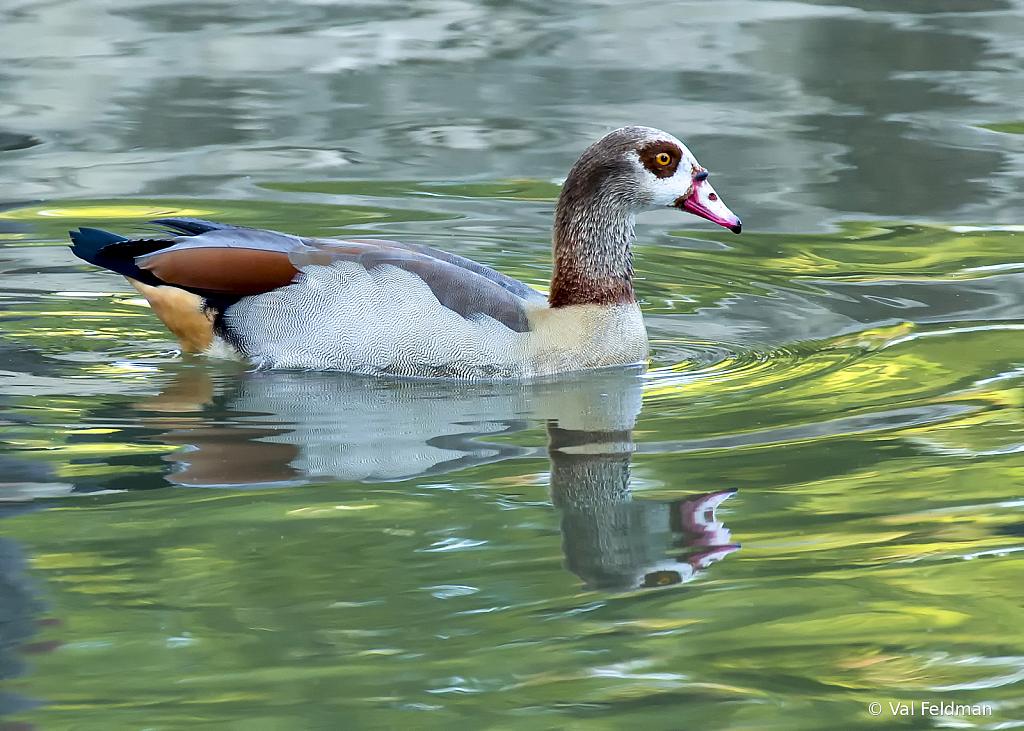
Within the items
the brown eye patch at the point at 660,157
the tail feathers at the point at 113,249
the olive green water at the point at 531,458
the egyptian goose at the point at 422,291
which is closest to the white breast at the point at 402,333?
the egyptian goose at the point at 422,291

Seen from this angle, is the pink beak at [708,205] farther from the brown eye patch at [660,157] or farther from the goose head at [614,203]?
the brown eye patch at [660,157]

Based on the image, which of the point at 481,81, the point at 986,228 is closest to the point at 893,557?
the point at 986,228

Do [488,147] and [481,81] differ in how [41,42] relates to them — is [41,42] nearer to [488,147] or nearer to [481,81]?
A: [481,81]

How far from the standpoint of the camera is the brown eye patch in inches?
319

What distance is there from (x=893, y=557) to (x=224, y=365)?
391 cm

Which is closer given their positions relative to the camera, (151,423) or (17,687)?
(17,687)

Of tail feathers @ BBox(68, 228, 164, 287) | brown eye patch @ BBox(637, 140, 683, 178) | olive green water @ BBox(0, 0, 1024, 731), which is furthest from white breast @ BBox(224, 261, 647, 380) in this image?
brown eye patch @ BBox(637, 140, 683, 178)

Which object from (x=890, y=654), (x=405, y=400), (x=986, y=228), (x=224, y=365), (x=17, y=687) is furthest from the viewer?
(x=986, y=228)

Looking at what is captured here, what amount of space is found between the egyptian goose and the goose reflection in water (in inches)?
5.6

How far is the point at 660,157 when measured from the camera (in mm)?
8078

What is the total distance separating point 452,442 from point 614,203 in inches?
76.8

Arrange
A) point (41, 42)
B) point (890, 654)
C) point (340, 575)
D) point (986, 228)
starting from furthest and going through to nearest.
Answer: point (41, 42) < point (986, 228) < point (340, 575) < point (890, 654)

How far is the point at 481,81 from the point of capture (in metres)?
15.6

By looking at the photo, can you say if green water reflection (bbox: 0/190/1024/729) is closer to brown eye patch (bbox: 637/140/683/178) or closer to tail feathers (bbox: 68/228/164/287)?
tail feathers (bbox: 68/228/164/287)
